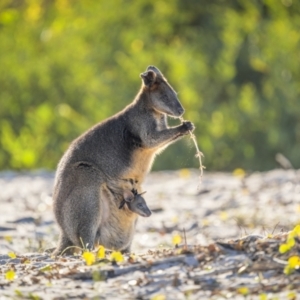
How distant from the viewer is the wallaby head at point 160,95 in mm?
9421

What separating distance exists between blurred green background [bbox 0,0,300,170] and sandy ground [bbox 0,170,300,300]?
18.0 feet

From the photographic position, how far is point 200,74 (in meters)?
20.7

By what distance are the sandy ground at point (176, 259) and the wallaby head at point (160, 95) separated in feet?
4.03

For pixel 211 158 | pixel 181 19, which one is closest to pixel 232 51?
pixel 211 158

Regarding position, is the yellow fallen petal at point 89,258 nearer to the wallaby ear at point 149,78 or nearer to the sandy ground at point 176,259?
the sandy ground at point 176,259

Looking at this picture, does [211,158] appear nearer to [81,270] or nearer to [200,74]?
[200,74]

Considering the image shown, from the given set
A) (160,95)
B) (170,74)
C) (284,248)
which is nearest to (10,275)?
(284,248)

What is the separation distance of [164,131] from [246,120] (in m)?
10.8

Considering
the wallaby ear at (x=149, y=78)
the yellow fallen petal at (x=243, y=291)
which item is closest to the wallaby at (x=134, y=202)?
the wallaby ear at (x=149, y=78)

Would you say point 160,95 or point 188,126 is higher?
point 160,95

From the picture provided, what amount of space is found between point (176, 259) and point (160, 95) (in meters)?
3.16

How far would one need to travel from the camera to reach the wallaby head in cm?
942

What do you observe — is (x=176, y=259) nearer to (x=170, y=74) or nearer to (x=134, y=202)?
(x=134, y=202)

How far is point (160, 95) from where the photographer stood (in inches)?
376
